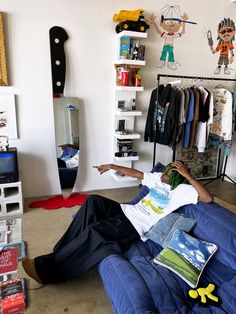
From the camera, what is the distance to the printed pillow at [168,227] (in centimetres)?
167

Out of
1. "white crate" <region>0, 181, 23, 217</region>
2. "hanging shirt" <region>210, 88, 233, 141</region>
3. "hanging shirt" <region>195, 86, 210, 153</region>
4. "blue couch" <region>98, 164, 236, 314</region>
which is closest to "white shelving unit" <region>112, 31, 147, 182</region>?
"hanging shirt" <region>195, 86, 210, 153</region>

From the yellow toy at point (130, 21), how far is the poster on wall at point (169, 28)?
0.25m

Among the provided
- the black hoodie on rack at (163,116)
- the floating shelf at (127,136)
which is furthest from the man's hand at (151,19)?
the floating shelf at (127,136)

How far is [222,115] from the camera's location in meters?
3.35

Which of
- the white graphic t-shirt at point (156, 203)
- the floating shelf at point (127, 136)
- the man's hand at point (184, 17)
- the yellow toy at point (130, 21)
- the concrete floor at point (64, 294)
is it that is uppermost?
the man's hand at point (184, 17)

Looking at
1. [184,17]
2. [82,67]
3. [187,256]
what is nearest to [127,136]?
[82,67]

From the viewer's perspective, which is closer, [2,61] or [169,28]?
[2,61]

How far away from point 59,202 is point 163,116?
159 cm

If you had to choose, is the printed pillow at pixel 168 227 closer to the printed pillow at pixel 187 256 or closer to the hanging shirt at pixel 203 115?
the printed pillow at pixel 187 256

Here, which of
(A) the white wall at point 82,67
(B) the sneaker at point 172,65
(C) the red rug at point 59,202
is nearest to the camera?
(A) the white wall at point 82,67

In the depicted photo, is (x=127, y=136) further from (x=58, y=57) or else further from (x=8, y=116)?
(x=8, y=116)

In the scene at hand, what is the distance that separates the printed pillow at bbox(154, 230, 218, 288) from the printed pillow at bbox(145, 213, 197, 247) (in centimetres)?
8

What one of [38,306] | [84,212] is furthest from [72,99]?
[38,306]

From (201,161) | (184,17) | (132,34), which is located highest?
(184,17)
